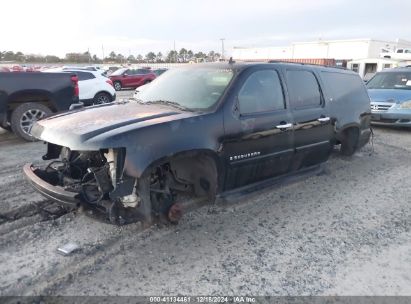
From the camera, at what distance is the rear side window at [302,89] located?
4.64 metres

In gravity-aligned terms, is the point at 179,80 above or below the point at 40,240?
above

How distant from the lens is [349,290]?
2898mm

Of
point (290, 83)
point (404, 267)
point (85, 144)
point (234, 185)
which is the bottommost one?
point (404, 267)

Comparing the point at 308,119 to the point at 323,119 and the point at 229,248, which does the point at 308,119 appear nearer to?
the point at 323,119

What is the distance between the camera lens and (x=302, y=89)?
481cm

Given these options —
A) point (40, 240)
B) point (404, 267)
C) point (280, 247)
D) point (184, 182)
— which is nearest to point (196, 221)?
point (184, 182)

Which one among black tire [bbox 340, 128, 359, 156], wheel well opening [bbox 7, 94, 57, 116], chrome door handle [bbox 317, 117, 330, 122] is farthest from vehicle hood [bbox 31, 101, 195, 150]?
wheel well opening [bbox 7, 94, 57, 116]

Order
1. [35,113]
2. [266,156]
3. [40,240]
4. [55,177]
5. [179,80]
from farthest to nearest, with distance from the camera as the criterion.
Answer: [35,113], [179,80], [266,156], [55,177], [40,240]

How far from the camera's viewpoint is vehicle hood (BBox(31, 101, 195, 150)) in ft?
10.0

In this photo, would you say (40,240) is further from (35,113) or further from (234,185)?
(35,113)

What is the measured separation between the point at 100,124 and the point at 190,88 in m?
1.32

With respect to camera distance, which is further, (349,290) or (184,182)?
(184,182)

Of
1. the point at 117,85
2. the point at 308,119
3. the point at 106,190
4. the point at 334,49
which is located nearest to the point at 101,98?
the point at 308,119

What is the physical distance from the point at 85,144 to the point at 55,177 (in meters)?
1.10
